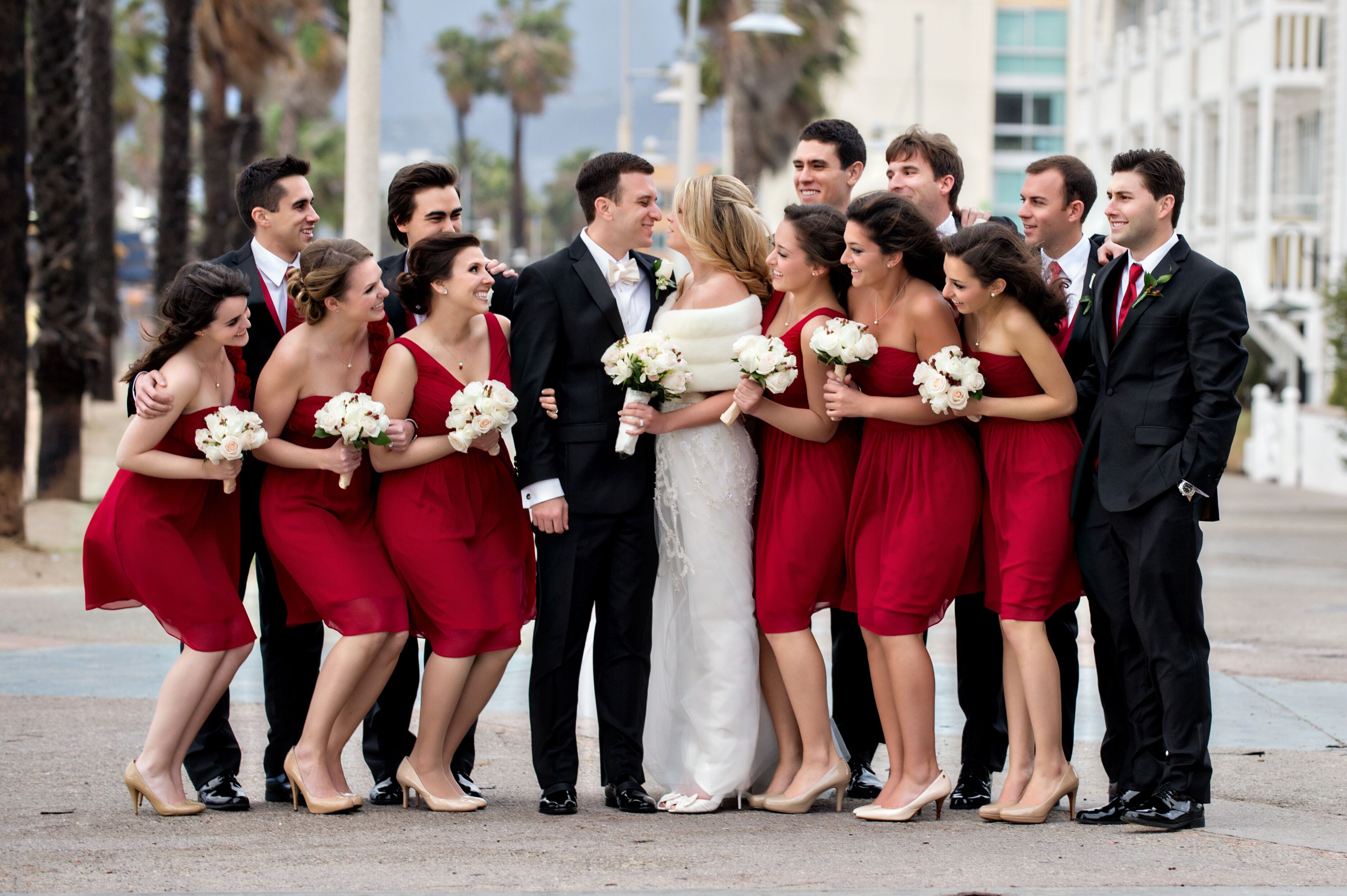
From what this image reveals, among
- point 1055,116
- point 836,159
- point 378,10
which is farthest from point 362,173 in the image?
point 1055,116

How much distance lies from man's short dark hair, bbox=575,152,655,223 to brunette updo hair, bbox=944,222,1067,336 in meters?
1.17

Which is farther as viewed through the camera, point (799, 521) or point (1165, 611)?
point (799, 521)

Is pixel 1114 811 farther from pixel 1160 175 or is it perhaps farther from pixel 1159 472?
pixel 1160 175

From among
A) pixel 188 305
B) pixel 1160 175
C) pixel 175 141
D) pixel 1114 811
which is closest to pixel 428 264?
pixel 188 305

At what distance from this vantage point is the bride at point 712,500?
5641 mm

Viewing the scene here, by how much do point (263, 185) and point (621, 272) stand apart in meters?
1.41

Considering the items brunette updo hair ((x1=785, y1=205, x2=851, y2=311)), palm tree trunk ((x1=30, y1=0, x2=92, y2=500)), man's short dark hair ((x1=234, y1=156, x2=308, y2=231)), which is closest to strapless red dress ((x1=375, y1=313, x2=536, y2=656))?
man's short dark hair ((x1=234, y1=156, x2=308, y2=231))

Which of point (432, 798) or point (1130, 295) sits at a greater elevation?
point (1130, 295)

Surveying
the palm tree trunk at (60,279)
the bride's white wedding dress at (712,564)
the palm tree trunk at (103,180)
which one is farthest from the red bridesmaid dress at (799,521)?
the palm tree trunk at (103,180)

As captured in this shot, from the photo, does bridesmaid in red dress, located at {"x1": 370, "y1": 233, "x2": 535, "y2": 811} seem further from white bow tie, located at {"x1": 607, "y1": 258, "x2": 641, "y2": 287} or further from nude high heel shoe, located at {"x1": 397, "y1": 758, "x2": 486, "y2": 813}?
white bow tie, located at {"x1": 607, "y1": 258, "x2": 641, "y2": 287}

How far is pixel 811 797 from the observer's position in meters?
5.57

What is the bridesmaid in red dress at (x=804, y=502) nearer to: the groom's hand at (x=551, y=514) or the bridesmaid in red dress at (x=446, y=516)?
the groom's hand at (x=551, y=514)

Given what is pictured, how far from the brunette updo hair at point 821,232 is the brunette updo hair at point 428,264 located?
1151 mm

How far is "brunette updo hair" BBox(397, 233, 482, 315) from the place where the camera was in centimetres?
551
